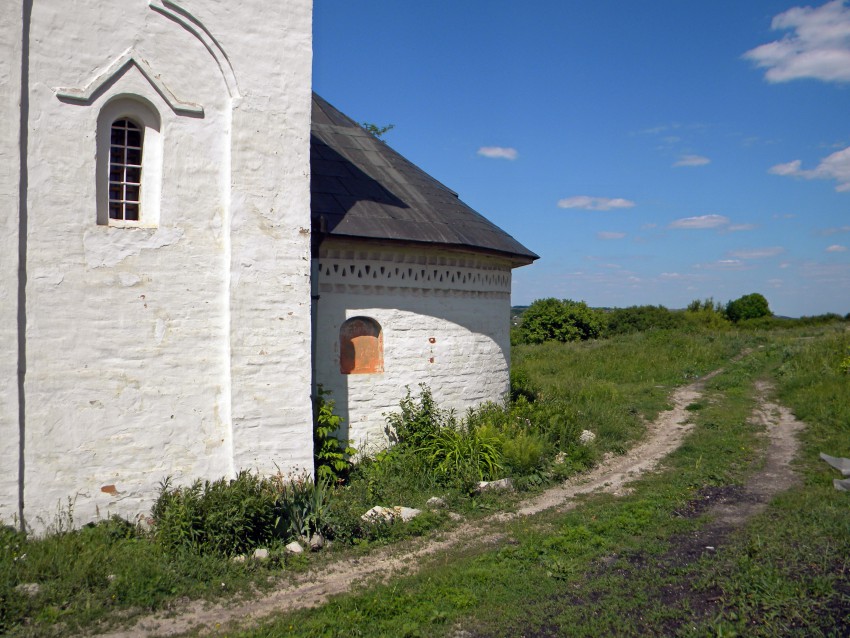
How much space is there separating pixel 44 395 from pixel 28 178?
86.6 inches

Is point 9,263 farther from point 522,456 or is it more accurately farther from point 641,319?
point 641,319

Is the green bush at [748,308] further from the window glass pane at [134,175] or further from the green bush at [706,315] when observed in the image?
the window glass pane at [134,175]

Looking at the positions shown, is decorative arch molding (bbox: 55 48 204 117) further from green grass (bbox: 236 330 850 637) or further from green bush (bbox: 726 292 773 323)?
green bush (bbox: 726 292 773 323)

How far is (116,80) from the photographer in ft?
22.7

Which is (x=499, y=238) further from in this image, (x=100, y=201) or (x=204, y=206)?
(x=100, y=201)

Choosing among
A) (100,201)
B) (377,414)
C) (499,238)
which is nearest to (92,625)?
(100,201)

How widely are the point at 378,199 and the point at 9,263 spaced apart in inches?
203

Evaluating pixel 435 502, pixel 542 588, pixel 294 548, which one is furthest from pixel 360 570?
pixel 435 502

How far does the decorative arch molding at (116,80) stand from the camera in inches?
263

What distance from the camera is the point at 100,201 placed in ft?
22.6

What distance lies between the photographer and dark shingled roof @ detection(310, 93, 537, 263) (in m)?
9.18

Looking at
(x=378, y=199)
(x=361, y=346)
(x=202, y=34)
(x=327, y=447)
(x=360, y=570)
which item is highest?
(x=202, y=34)

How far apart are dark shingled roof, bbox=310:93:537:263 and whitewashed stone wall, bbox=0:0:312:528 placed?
4.64ft

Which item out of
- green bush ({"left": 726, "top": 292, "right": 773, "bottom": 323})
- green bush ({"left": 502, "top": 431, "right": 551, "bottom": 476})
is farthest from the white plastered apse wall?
green bush ({"left": 726, "top": 292, "right": 773, "bottom": 323})
